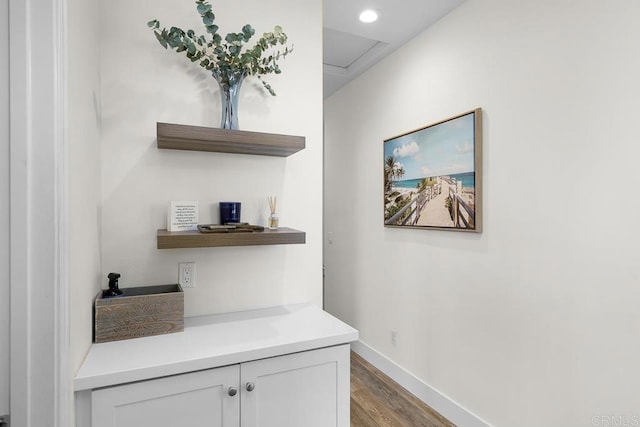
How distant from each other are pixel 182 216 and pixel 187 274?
→ 0.88ft

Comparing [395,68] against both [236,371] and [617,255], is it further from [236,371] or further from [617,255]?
[236,371]

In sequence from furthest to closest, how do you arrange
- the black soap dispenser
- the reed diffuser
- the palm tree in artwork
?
the palm tree in artwork
the reed diffuser
the black soap dispenser

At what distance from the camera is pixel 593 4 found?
144 centimetres

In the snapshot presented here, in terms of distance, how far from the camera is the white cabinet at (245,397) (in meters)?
1.04

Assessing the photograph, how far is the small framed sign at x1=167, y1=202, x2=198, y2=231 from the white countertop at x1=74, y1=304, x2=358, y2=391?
412 millimetres

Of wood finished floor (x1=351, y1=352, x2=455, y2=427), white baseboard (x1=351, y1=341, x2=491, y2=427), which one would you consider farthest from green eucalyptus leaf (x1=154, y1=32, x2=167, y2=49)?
white baseboard (x1=351, y1=341, x2=491, y2=427)

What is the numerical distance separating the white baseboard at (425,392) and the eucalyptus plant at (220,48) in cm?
219

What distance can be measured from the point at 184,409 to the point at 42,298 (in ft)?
1.85

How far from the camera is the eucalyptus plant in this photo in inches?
54.0

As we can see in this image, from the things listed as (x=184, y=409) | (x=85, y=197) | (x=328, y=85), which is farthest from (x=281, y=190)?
(x=328, y=85)

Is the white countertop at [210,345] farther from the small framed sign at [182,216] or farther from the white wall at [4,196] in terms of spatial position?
the small framed sign at [182,216]

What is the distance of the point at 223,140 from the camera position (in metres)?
1.39

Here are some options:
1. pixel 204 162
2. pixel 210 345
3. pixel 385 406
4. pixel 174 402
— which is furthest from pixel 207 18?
pixel 385 406

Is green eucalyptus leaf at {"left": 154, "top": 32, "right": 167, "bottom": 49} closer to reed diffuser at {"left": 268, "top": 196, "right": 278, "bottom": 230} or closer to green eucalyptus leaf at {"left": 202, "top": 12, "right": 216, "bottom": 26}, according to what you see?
green eucalyptus leaf at {"left": 202, "top": 12, "right": 216, "bottom": 26}
